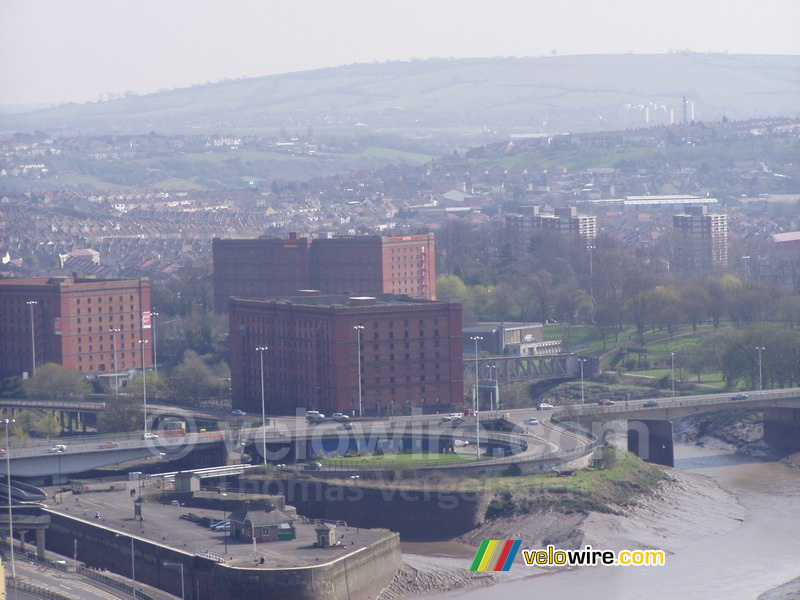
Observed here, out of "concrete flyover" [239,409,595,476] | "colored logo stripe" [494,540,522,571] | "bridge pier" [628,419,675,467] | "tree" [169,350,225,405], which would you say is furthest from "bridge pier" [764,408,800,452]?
"tree" [169,350,225,405]

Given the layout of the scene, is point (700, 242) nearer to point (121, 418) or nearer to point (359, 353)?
point (359, 353)

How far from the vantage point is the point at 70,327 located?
5341 cm

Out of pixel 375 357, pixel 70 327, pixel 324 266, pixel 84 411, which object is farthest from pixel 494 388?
pixel 324 266

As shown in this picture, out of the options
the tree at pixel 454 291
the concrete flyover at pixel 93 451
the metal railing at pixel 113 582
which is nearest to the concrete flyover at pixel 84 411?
the concrete flyover at pixel 93 451

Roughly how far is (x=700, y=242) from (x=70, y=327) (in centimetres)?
3273

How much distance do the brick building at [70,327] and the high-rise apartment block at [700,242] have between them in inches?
1030

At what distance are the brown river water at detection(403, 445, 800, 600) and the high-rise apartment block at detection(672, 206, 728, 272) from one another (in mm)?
40202

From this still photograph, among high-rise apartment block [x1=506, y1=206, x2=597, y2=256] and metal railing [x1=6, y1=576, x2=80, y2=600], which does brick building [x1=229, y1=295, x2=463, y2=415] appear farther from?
high-rise apartment block [x1=506, y1=206, x2=597, y2=256]

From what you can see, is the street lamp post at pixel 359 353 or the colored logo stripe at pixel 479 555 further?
the street lamp post at pixel 359 353

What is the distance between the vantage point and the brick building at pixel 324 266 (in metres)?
60.2

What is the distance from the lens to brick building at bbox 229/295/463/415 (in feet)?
143

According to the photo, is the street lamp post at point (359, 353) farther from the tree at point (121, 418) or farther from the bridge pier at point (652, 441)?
the bridge pier at point (652, 441)

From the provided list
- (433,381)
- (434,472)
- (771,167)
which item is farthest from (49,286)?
(771,167)

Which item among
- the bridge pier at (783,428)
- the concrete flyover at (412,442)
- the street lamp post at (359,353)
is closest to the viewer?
the concrete flyover at (412,442)
